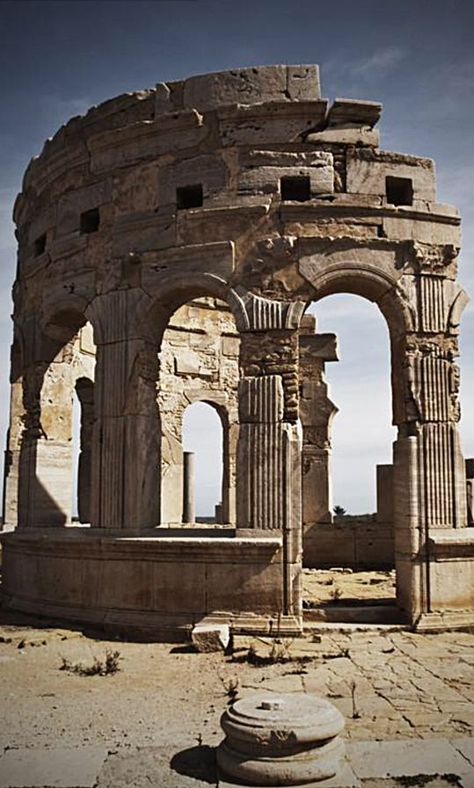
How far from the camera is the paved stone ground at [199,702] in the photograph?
18.2 ft

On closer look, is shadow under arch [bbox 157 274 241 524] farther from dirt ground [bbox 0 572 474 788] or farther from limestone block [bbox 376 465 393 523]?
dirt ground [bbox 0 572 474 788]

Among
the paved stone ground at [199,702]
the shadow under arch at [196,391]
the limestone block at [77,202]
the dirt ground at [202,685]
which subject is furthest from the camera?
the shadow under arch at [196,391]

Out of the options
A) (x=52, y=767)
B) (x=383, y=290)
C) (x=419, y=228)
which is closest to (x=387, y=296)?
(x=383, y=290)

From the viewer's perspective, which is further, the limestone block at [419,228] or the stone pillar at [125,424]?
the stone pillar at [125,424]

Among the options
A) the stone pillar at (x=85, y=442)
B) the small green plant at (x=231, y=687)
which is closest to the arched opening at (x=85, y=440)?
the stone pillar at (x=85, y=442)

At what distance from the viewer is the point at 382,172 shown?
35.3ft

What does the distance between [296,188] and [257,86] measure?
1433mm

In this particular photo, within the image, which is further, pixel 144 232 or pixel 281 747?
pixel 144 232

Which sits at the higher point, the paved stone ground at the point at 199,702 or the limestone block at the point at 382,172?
the limestone block at the point at 382,172

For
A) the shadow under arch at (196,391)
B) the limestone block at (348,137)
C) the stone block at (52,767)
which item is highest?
the limestone block at (348,137)

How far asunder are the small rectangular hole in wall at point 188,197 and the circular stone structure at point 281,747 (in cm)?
740

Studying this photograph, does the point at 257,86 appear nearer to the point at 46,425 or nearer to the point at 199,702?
the point at 46,425

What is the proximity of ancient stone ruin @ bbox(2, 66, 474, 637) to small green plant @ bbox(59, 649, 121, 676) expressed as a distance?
1.35 meters

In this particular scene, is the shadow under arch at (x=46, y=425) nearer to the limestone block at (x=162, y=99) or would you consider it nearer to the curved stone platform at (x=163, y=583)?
the curved stone platform at (x=163, y=583)
